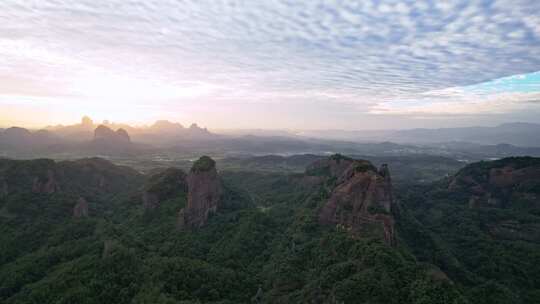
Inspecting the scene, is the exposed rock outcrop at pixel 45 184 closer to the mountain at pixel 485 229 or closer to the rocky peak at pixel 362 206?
the rocky peak at pixel 362 206

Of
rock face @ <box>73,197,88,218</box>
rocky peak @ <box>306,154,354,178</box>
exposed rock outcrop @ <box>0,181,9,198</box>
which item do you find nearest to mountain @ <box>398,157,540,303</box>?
rocky peak @ <box>306,154,354,178</box>

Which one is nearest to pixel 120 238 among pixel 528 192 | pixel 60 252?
pixel 60 252

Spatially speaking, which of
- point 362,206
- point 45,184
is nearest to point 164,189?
point 45,184

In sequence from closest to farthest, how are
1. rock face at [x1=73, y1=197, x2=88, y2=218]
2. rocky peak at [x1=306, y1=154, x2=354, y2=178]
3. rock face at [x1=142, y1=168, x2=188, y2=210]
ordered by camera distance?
rock face at [x1=73, y1=197, x2=88, y2=218] < rock face at [x1=142, y1=168, x2=188, y2=210] < rocky peak at [x1=306, y1=154, x2=354, y2=178]

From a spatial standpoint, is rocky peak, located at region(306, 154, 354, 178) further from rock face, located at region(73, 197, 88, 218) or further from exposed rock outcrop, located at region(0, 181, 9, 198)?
exposed rock outcrop, located at region(0, 181, 9, 198)

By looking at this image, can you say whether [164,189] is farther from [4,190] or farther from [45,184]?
[4,190]

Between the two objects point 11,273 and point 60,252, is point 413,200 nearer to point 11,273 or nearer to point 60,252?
point 60,252

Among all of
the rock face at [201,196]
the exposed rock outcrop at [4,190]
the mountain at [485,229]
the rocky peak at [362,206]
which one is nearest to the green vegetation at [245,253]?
the mountain at [485,229]

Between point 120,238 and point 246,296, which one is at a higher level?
point 120,238
